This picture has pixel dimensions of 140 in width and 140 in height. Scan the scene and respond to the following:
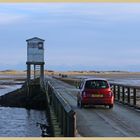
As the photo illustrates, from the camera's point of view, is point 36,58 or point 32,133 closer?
point 32,133

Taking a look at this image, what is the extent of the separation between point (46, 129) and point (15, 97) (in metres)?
29.3

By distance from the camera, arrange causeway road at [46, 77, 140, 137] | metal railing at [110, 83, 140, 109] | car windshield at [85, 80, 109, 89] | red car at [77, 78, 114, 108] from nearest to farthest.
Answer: causeway road at [46, 77, 140, 137], red car at [77, 78, 114, 108], car windshield at [85, 80, 109, 89], metal railing at [110, 83, 140, 109]

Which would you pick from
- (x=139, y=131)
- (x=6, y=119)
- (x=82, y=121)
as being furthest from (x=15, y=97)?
(x=139, y=131)

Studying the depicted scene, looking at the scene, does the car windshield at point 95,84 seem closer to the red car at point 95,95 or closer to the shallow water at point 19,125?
the red car at point 95,95

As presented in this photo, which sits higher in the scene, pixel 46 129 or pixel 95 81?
pixel 95 81

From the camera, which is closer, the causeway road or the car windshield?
the causeway road

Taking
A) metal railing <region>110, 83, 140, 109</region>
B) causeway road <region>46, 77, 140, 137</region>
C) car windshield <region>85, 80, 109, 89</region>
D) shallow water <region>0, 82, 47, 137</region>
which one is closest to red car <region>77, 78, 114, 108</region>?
car windshield <region>85, 80, 109, 89</region>

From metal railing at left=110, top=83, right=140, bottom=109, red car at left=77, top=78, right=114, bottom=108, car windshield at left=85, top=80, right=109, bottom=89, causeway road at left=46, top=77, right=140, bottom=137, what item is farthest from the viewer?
metal railing at left=110, top=83, right=140, bottom=109

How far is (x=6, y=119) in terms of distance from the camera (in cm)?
3697

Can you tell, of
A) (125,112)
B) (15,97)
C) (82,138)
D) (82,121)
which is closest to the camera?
(82,138)

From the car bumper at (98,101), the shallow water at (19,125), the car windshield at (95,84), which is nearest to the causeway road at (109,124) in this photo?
the car bumper at (98,101)

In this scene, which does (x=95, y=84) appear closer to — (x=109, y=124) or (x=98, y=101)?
(x=98, y=101)

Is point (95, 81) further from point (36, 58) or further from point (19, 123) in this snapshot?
point (36, 58)

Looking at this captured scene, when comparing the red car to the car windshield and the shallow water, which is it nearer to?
the car windshield
